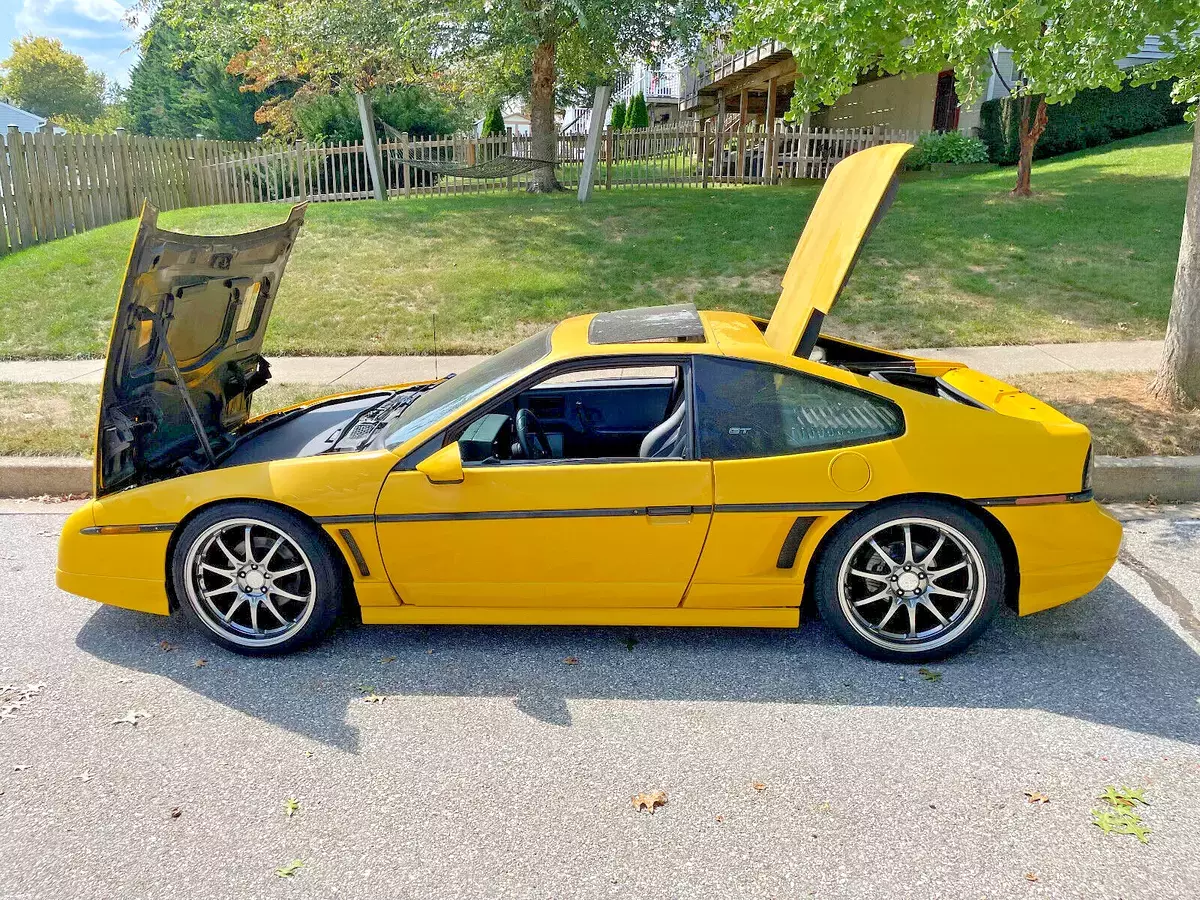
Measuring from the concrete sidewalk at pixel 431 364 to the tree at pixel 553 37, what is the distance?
7.26 meters

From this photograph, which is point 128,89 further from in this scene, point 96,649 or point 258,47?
point 96,649

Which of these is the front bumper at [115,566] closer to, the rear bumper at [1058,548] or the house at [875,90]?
the rear bumper at [1058,548]

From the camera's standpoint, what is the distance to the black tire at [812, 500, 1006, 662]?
3.45 meters

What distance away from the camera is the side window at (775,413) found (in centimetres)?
347

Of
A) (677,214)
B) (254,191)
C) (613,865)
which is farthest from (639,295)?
(254,191)

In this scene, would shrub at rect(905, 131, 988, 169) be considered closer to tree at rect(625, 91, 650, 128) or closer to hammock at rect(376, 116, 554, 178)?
hammock at rect(376, 116, 554, 178)

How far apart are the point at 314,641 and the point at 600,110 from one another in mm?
11575

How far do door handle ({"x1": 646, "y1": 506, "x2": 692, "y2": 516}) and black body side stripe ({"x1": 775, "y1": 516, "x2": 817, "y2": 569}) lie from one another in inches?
15.6

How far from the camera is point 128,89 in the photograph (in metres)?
51.1

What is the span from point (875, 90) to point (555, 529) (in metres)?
27.9

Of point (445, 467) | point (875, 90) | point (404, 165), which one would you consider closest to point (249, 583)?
point (445, 467)

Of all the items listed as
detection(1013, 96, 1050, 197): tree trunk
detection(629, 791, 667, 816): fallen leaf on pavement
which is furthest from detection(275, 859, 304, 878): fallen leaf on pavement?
detection(1013, 96, 1050, 197): tree trunk

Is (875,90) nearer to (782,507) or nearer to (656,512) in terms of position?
(782,507)

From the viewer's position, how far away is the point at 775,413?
3.50m
